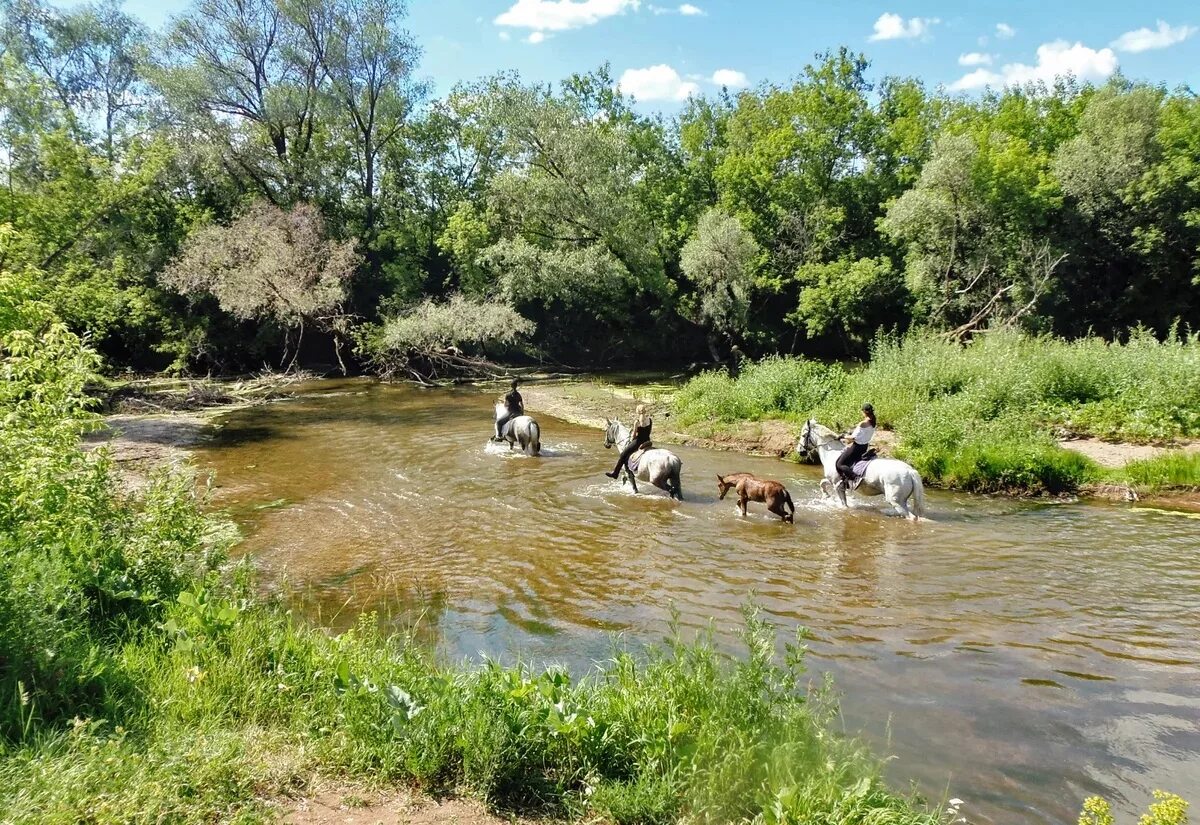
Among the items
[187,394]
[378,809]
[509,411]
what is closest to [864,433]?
[509,411]

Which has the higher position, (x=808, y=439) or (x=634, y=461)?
(x=808, y=439)

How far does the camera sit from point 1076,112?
36.8 meters

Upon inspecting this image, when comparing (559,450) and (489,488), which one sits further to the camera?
(559,450)

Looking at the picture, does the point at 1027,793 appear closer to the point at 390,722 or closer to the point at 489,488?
the point at 390,722

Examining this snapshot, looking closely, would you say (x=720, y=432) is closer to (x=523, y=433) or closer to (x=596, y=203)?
(x=523, y=433)

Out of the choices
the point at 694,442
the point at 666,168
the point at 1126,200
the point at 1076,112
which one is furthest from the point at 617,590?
the point at 1076,112

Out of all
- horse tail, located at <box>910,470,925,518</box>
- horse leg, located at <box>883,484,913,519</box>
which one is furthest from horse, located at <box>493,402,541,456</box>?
horse tail, located at <box>910,470,925,518</box>

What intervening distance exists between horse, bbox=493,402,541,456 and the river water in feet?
4.13

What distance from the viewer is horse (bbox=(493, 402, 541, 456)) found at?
17406 mm

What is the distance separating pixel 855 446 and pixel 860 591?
4508mm

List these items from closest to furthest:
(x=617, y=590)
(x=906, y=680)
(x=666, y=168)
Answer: (x=906, y=680) < (x=617, y=590) < (x=666, y=168)

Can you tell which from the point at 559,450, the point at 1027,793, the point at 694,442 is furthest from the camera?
the point at 694,442

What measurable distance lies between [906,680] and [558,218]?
31176mm

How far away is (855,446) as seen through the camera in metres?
13.0
